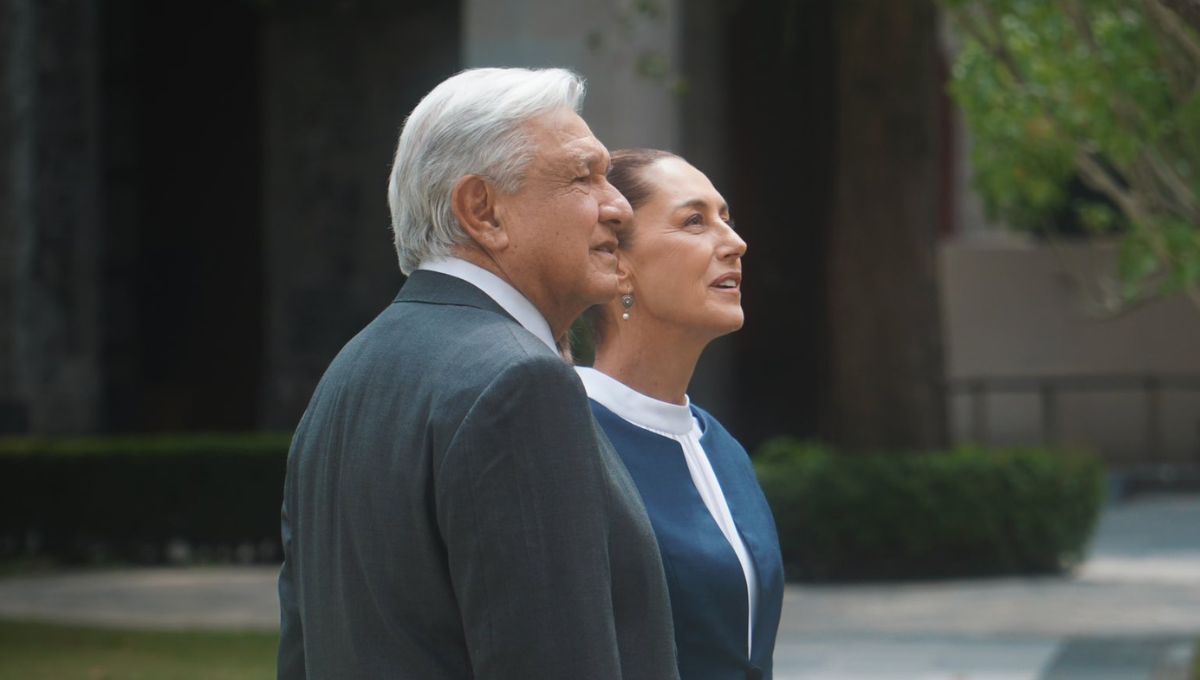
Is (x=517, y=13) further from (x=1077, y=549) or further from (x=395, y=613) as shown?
(x=395, y=613)

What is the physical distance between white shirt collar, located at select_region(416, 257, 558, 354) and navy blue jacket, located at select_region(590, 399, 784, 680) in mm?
657

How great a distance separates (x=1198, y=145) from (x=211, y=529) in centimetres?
921

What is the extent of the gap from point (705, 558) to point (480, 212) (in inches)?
31.9

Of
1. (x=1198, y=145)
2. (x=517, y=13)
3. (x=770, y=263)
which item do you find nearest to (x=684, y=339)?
(x=1198, y=145)

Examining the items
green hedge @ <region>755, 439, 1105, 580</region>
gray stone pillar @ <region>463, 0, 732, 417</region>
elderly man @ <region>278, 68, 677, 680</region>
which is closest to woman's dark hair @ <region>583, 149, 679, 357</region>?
elderly man @ <region>278, 68, 677, 680</region>

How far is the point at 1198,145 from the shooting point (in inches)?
347

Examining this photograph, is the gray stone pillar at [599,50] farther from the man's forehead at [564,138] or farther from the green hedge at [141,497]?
the man's forehead at [564,138]

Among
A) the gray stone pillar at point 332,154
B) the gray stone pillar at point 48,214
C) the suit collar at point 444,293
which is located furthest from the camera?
the gray stone pillar at point 332,154

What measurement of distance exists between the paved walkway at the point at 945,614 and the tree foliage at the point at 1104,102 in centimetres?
197

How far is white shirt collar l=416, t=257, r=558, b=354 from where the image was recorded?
87.0 inches

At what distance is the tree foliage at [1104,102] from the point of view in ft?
26.8

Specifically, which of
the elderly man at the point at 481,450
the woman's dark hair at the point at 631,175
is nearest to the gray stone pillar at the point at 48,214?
the woman's dark hair at the point at 631,175

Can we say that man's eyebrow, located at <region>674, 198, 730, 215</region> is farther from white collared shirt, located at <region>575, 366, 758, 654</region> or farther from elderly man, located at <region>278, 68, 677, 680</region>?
elderly man, located at <region>278, 68, 677, 680</region>

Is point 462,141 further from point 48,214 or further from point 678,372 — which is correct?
point 48,214
